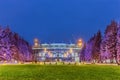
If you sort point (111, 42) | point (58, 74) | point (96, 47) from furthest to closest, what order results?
point (96, 47) → point (111, 42) → point (58, 74)

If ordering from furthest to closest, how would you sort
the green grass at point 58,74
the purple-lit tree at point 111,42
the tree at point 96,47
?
the tree at point 96,47 < the purple-lit tree at point 111,42 < the green grass at point 58,74

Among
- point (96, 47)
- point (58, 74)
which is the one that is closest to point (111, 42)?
point (96, 47)

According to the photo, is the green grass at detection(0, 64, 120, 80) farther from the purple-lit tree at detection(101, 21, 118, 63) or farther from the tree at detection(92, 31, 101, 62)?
the tree at detection(92, 31, 101, 62)

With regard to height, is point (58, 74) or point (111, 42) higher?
point (111, 42)

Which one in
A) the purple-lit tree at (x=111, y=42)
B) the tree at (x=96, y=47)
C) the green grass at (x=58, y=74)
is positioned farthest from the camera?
the tree at (x=96, y=47)

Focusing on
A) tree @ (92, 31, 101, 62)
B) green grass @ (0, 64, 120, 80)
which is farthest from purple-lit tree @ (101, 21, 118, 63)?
green grass @ (0, 64, 120, 80)

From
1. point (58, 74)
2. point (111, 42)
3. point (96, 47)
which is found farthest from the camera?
point (96, 47)

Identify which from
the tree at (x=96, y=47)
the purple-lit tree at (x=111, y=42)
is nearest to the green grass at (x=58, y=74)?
the purple-lit tree at (x=111, y=42)

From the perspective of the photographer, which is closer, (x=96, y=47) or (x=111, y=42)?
(x=111, y=42)

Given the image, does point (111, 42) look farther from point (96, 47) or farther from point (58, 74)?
point (58, 74)

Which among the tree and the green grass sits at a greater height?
the tree

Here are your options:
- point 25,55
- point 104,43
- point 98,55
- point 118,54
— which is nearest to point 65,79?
point 118,54

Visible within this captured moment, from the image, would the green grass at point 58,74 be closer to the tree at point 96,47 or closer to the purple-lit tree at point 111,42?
the purple-lit tree at point 111,42

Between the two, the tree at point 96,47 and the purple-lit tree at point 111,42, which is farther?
the tree at point 96,47
